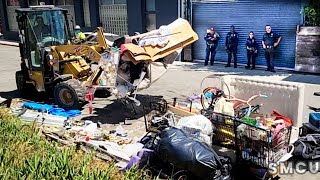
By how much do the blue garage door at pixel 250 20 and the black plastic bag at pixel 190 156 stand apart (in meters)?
9.54

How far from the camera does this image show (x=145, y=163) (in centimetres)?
497

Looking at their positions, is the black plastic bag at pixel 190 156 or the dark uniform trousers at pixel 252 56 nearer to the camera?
the black plastic bag at pixel 190 156

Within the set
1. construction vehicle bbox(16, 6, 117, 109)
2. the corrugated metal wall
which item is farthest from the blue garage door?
construction vehicle bbox(16, 6, 117, 109)

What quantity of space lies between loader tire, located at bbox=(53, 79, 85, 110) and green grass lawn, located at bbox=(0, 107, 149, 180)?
3.28 meters

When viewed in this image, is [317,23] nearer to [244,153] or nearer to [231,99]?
[231,99]

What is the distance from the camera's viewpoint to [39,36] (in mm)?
9125

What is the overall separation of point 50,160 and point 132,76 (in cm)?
426

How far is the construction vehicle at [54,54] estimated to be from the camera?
8.64 metres

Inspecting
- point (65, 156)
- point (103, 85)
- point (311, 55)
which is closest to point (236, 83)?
point (103, 85)

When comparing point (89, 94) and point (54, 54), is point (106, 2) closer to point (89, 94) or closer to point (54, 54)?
point (54, 54)

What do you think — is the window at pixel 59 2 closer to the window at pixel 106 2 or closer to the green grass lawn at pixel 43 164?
the window at pixel 106 2

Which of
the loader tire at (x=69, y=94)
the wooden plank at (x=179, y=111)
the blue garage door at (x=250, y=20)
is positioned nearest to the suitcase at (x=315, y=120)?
the wooden plank at (x=179, y=111)

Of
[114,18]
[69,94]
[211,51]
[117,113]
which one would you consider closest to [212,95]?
[117,113]

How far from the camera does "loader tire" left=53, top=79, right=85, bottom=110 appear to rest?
835 centimetres
